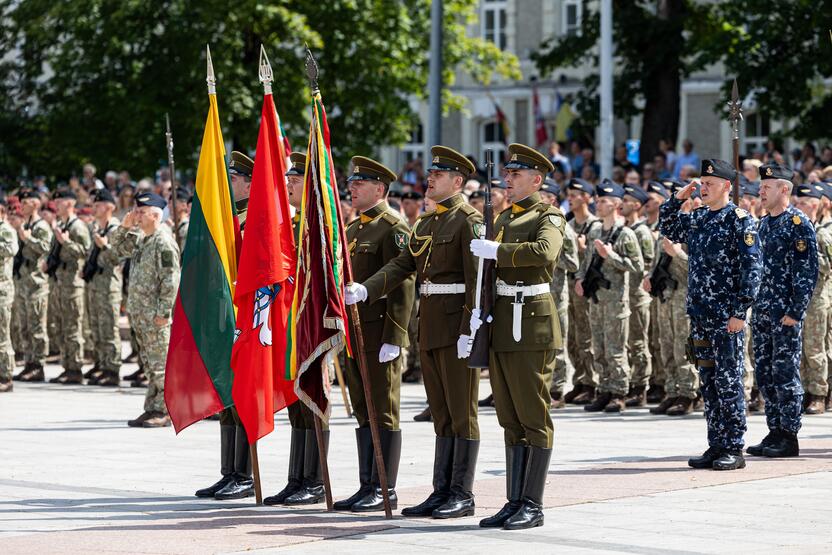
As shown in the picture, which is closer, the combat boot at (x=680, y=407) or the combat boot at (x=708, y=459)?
the combat boot at (x=708, y=459)

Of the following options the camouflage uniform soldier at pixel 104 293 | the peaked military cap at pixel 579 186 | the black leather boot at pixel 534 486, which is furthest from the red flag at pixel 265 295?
the camouflage uniform soldier at pixel 104 293

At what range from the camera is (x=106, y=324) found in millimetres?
18656

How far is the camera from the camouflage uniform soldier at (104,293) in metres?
18.7

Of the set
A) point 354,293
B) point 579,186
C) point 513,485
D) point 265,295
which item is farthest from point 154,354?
point 513,485

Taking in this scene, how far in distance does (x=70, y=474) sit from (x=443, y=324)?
11.2 ft

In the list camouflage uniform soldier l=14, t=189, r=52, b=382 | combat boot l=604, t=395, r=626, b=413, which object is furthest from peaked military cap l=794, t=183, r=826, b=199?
camouflage uniform soldier l=14, t=189, r=52, b=382

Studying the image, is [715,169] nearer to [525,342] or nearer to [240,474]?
[525,342]

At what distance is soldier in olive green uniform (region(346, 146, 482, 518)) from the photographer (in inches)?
382

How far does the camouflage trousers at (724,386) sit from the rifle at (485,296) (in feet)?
8.43

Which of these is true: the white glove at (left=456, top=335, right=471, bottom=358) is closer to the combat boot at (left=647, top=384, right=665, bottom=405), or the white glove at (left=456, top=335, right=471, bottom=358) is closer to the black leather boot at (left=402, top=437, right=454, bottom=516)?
the black leather boot at (left=402, top=437, right=454, bottom=516)

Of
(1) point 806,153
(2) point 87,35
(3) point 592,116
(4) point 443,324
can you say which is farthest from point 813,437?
(2) point 87,35

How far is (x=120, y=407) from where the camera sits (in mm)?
16375

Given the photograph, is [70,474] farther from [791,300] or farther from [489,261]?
[791,300]

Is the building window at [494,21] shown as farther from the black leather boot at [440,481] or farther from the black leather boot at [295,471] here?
the black leather boot at [440,481]
